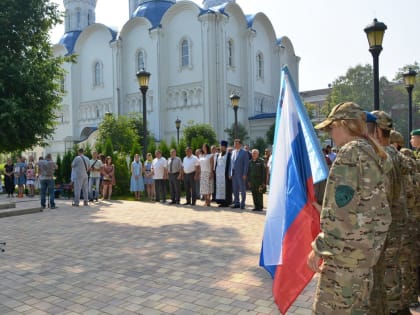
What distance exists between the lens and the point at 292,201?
3277 mm

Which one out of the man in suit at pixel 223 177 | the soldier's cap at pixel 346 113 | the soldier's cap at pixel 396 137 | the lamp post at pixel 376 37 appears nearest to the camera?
the soldier's cap at pixel 346 113

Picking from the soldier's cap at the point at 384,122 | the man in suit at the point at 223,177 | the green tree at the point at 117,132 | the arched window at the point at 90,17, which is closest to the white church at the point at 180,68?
the green tree at the point at 117,132

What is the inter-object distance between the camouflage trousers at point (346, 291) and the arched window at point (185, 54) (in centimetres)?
3660

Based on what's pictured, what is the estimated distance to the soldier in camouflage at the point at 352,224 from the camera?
2.31 m

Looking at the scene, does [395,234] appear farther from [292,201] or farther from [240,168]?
[240,168]

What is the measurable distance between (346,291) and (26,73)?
1363 centimetres

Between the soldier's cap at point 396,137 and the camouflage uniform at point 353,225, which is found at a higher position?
the soldier's cap at point 396,137

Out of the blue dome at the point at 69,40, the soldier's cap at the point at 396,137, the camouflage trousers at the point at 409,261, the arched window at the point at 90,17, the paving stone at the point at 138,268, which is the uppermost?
the arched window at the point at 90,17

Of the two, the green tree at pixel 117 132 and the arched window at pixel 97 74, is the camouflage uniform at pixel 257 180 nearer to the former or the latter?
the green tree at pixel 117 132

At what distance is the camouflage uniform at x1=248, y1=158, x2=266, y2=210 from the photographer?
1049cm

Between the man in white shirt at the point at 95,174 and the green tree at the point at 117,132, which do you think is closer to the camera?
the man in white shirt at the point at 95,174

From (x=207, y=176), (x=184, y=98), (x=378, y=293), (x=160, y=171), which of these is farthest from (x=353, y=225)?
(x=184, y=98)

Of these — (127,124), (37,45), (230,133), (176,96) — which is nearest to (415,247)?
(37,45)

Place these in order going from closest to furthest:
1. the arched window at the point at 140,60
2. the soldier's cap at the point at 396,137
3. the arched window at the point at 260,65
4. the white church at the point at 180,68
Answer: the soldier's cap at the point at 396,137 < the white church at the point at 180,68 < the arched window at the point at 140,60 < the arched window at the point at 260,65
